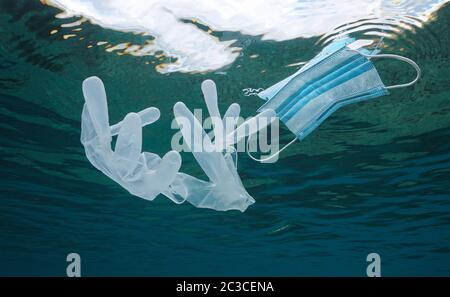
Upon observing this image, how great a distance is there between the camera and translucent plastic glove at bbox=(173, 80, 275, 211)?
415cm

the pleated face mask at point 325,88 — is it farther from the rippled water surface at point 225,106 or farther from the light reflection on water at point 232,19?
the light reflection on water at point 232,19

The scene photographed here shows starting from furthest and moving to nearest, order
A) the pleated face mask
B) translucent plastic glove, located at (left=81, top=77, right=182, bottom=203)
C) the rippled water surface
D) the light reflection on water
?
the rippled water surface < the light reflection on water < the pleated face mask < translucent plastic glove, located at (left=81, top=77, right=182, bottom=203)

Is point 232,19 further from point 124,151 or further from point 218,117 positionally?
point 124,151

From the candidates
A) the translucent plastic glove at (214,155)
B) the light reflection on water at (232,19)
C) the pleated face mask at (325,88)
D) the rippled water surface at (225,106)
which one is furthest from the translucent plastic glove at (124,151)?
the light reflection on water at (232,19)

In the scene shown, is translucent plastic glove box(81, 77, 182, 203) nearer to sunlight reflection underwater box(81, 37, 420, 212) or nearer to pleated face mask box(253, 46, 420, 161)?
sunlight reflection underwater box(81, 37, 420, 212)

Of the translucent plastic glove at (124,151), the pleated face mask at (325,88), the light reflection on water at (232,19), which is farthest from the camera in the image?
the light reflection on water at (232,19)

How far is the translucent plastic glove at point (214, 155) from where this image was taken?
415cm

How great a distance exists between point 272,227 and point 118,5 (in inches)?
877

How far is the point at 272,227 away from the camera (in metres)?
26.5

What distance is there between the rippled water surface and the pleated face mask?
899mm

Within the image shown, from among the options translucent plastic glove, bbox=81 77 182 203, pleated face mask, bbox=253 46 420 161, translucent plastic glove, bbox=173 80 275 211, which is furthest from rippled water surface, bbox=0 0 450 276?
translucent plastic glove, bbox=81 77 182 203

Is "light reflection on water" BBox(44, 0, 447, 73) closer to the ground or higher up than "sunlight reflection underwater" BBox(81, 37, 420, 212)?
higher up

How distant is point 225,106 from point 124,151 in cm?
655

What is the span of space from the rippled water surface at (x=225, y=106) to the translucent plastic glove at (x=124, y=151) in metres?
3.36
